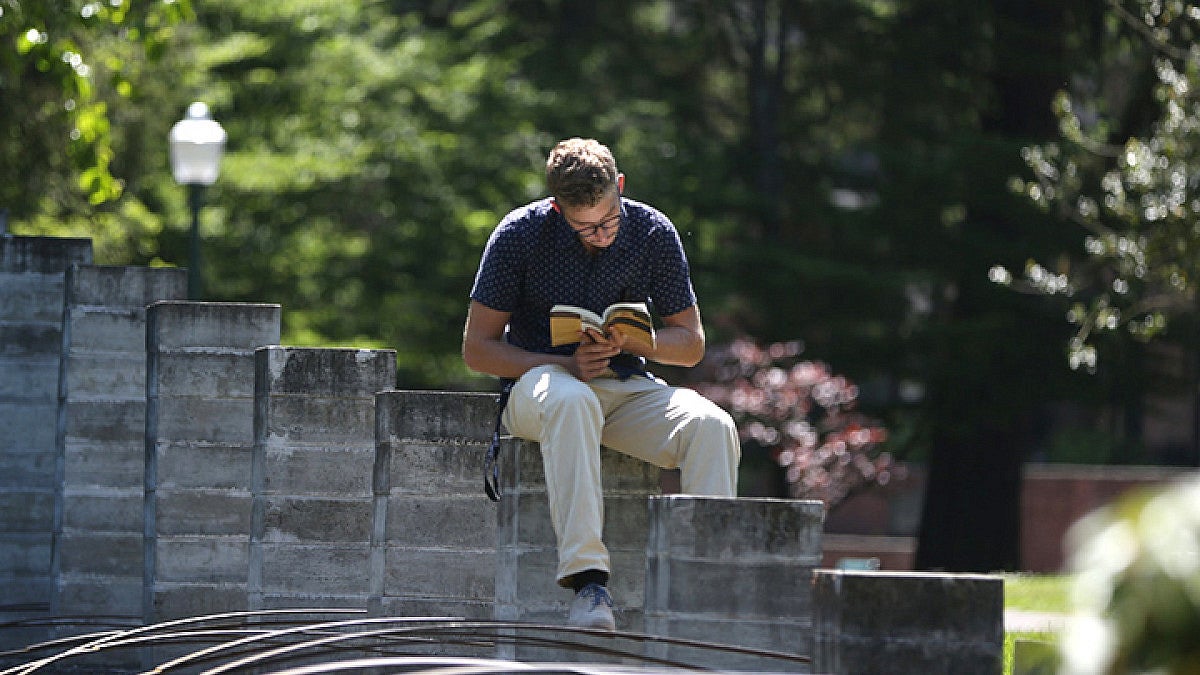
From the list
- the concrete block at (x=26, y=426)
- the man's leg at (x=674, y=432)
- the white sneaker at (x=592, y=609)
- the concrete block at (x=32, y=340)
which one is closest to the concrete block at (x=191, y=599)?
the concrete block at (x=26, y=426)

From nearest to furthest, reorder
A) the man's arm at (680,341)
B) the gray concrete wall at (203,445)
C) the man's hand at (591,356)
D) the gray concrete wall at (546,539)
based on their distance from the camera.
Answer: the man's hand at (591,356)
the gray concrete wall at (546,539)
the man's arm at (680,341)
the gray concrete wall at (203,445)

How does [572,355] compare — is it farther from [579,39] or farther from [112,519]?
[579,39]

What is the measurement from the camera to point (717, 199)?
23.2 meters

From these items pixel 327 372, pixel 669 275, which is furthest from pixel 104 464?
pixel 669 275

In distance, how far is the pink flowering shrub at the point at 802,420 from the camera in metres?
21.9

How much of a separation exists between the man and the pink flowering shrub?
15049mm

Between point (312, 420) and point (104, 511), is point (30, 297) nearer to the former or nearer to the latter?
point (104, 511)

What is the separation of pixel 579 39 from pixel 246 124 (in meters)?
4.42

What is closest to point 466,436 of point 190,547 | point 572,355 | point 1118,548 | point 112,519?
point 572,355

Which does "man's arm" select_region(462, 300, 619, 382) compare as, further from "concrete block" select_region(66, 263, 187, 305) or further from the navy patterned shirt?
"concrete block" select_region(66, 263, 187, 305)

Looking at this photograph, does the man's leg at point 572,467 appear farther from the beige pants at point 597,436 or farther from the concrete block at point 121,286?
the concrete block at point 121,286

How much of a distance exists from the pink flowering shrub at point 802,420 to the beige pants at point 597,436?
1525cm

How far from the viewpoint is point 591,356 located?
6.53 meters

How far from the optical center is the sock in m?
6.10
